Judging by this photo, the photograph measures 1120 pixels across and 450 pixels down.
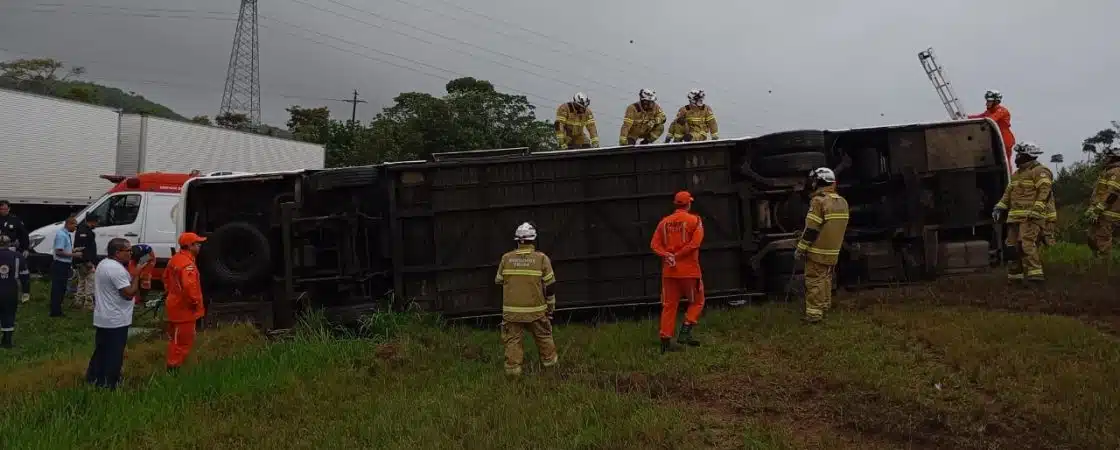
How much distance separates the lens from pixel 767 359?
19.9ft

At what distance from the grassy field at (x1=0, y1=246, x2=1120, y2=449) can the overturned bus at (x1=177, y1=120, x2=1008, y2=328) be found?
483 millimetres

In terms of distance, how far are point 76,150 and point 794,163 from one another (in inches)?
596

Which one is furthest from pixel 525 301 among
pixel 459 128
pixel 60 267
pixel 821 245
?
pixel 459 128

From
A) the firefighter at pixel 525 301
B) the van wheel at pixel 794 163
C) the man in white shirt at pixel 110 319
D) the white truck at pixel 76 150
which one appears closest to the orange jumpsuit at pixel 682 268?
the firefighter at pixel 525 301

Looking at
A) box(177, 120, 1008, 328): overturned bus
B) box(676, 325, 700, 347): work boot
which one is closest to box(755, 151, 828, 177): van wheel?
box(177, 120, 1008, 328): overturned bus

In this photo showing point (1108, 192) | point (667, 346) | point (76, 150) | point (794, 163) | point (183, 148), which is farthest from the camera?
point (183, 148)

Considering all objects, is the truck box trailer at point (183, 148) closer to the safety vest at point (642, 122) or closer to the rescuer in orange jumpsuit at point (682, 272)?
the safety vest at point (642, 122)

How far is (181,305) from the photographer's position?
6.55 metres

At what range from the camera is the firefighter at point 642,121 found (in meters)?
10.1

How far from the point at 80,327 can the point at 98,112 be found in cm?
771

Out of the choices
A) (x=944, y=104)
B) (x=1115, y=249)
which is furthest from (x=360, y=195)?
(x=944, y=104)

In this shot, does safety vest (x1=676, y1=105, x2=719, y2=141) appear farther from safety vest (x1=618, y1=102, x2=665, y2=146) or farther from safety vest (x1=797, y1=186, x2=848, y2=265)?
safety vest (x1=797, y1=186, x2=848, y2=265)

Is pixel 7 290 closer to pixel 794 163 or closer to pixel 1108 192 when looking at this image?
pixel 794 163

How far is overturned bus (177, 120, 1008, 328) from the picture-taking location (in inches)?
316
